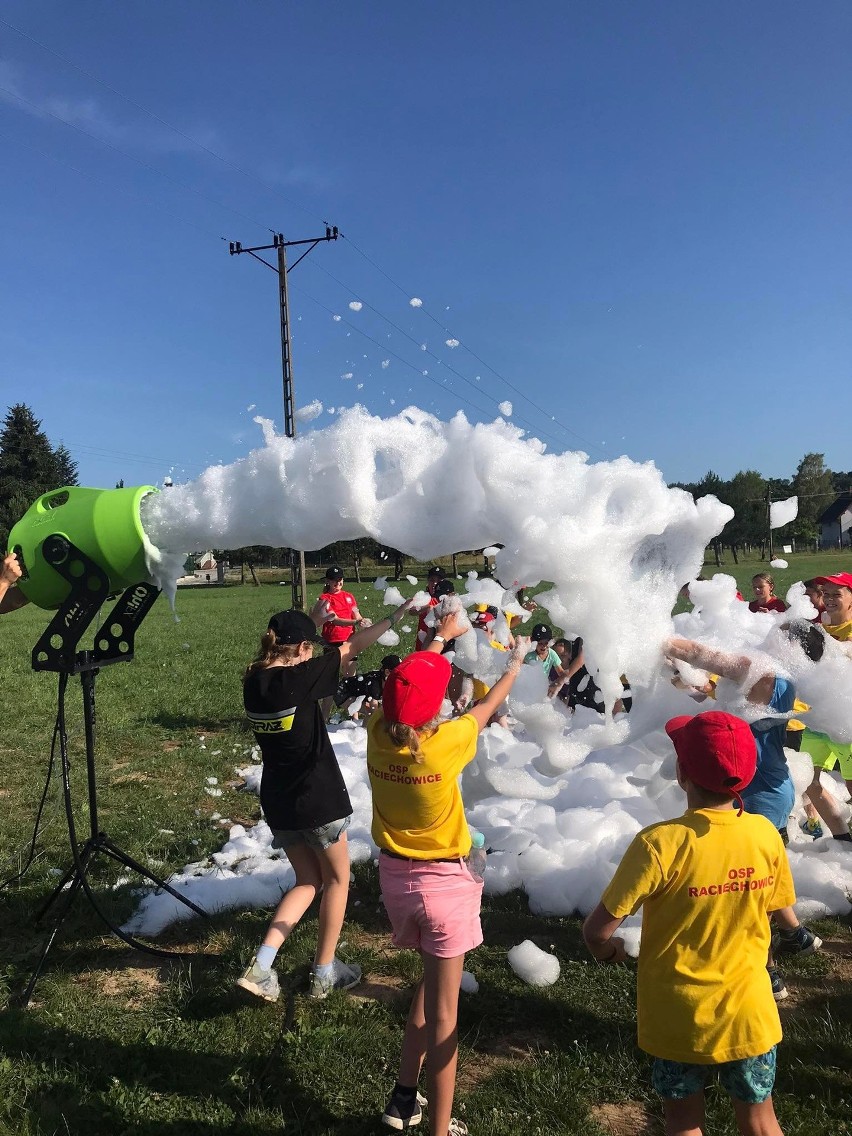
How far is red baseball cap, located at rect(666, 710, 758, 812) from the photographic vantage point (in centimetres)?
237

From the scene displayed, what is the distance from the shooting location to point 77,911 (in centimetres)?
467

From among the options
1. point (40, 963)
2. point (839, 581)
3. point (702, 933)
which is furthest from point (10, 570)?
point (839, 581)

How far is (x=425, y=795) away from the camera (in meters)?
2.95

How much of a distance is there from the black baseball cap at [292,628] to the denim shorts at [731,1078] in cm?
218

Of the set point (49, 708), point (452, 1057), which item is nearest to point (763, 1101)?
point (452, 1057)

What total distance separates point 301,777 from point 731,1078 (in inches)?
82.5

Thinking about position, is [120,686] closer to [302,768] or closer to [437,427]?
[302,768]

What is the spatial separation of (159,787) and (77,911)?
251 cm

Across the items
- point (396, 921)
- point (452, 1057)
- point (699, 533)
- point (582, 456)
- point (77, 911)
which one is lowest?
point (77, 911)

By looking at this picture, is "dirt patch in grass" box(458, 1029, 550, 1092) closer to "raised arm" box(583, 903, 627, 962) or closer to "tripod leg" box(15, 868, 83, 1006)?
"raised arm" box(583, 903, 627, 962)

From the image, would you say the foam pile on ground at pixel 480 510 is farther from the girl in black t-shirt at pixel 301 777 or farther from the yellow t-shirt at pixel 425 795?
the yellow t-shirt at pixel 425 795

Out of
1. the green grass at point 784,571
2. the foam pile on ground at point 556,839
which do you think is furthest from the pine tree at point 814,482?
the foam pile on ground at point 556,839

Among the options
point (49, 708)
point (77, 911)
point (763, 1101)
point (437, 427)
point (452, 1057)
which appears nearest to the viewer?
point (763, 1101)

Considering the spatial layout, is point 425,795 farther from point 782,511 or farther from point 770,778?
point 782,511
